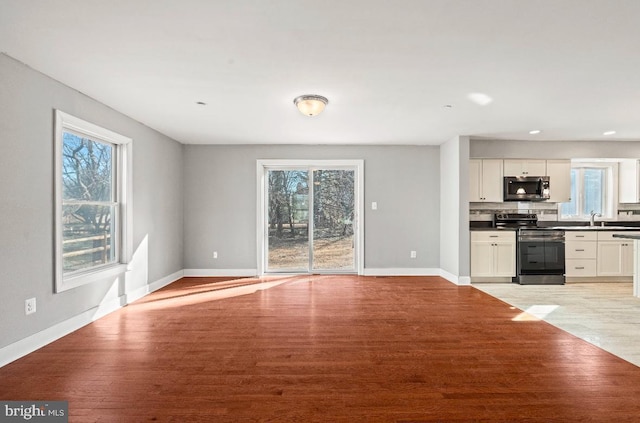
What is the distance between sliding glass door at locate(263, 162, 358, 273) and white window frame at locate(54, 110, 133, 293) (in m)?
2.34

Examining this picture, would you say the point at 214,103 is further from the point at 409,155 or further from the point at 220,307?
the point at 409,155

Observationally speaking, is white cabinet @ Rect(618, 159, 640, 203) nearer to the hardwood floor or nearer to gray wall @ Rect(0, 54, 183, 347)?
the hardwood floor

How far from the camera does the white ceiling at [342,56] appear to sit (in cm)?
207

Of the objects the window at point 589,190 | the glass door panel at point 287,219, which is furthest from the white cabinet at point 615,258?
the glass door panel at point 287,219

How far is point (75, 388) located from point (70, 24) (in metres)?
2.38

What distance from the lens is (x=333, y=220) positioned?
20.5 ft

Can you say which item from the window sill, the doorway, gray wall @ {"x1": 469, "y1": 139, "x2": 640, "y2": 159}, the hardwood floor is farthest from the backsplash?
the window sill

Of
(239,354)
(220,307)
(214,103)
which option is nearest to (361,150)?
A: (214,103)

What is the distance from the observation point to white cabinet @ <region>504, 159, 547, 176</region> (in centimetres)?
585

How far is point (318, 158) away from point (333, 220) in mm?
1158

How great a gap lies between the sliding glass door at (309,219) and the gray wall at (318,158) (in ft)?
0.87

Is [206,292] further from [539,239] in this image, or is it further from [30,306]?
[539,239]

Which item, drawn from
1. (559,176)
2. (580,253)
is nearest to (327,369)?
(580,253)

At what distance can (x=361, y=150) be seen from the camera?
20.3ft
